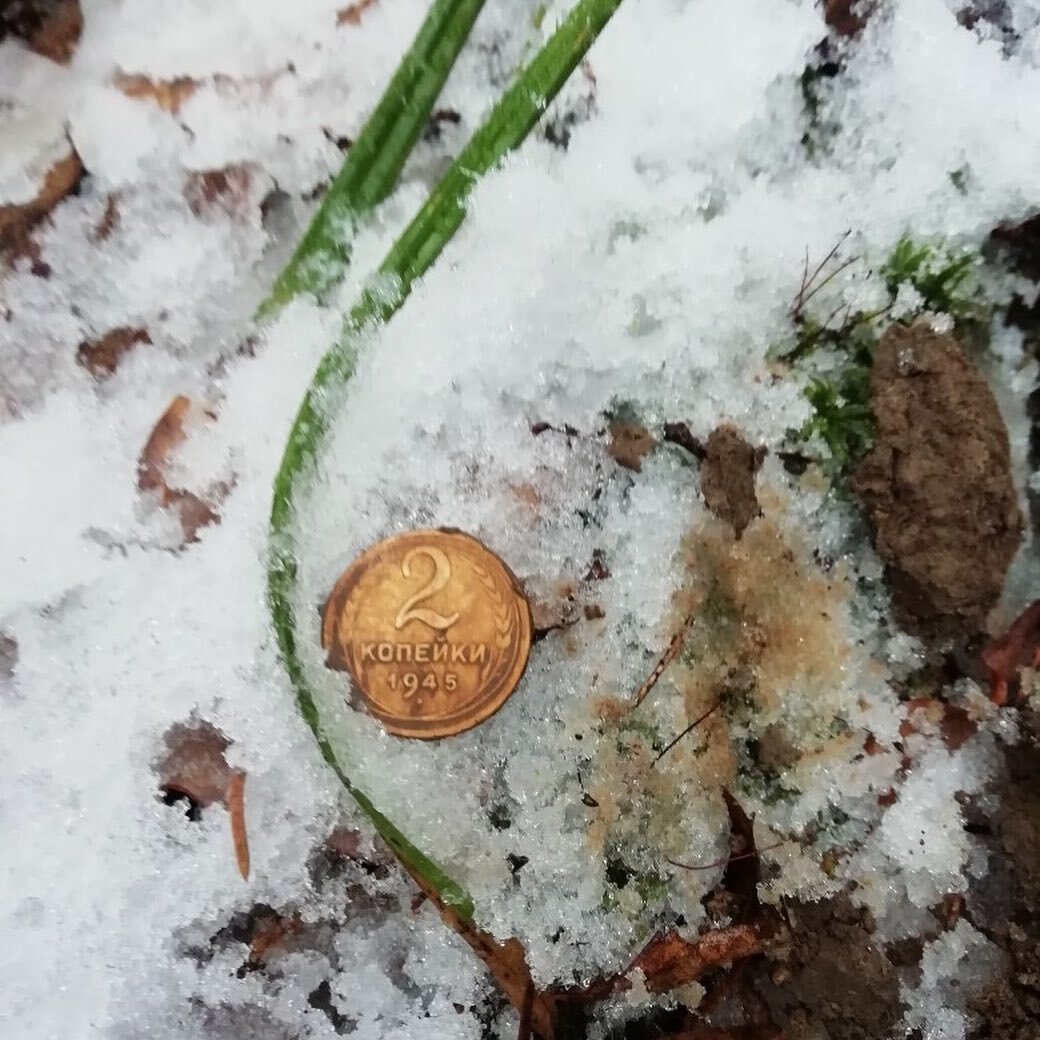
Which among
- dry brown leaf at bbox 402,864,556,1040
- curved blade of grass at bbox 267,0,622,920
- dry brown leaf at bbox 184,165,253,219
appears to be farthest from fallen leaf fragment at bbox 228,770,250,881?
dry brown leaf at bbox 184,165,253,219

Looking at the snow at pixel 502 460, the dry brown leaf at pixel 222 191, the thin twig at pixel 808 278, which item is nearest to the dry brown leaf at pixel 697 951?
the snow at pixel 502 460

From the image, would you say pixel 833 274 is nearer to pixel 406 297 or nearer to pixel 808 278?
pixel 808 278

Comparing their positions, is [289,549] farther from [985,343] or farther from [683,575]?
[985,343]


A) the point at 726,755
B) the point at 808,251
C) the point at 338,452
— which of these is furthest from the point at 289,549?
the point at 808,251

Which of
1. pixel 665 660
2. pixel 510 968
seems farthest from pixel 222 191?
pixel 510 968

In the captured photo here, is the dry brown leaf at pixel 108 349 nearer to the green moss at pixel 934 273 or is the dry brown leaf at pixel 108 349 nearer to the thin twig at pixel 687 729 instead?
the thin twig at pixel 687 729
